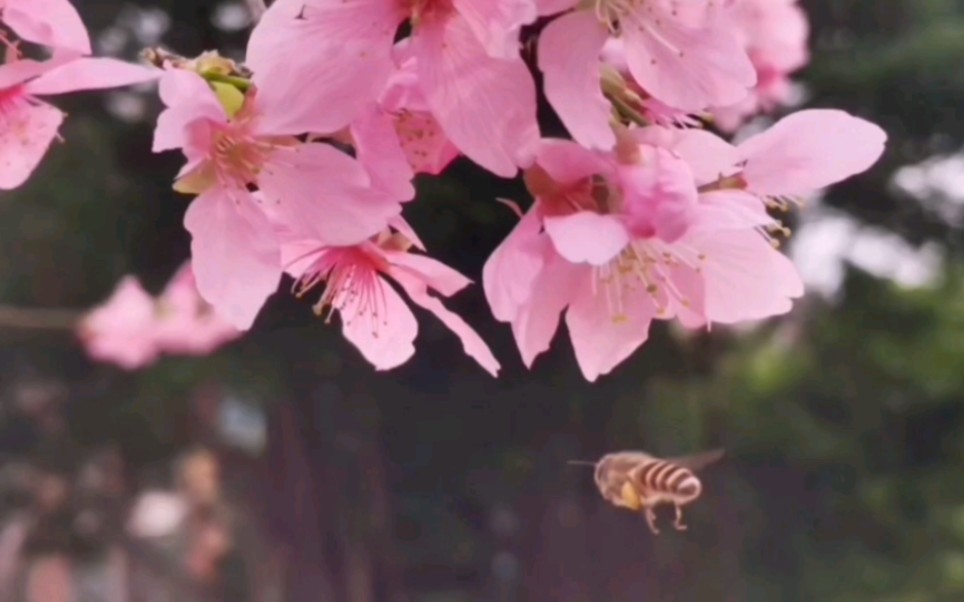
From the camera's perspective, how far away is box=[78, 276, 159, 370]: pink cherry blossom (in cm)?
113

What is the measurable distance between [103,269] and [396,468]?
1.08 feet

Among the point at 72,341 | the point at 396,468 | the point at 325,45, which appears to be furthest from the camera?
the point at 72,341

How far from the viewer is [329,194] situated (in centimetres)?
19

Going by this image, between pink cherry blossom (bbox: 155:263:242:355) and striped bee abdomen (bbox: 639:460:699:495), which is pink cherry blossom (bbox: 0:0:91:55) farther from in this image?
pink cherry blossom (bbox: 155:263:242:355)

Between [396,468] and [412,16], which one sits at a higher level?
[412,16]

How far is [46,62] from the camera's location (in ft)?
0.67

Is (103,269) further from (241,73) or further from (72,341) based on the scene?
(241,73)

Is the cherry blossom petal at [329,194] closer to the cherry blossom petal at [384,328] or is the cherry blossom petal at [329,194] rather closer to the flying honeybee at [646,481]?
the cherry blossom petal at [384,328]

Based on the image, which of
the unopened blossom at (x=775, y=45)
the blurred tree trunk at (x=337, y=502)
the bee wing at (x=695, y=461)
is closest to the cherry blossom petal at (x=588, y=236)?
the bee wing at (x=695, y=461)

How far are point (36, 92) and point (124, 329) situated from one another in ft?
3.15

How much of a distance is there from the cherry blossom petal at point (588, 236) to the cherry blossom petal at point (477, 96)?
1 cm

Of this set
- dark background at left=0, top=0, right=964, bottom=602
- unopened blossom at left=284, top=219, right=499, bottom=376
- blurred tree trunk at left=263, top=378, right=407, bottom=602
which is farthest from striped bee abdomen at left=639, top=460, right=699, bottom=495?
blurred tree trunk at left=263, top=378, right=407, bottom=602

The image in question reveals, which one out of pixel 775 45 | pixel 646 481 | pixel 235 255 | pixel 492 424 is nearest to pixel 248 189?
pixel 235 255

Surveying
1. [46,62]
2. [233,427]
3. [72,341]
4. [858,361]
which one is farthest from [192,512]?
[46,62]
